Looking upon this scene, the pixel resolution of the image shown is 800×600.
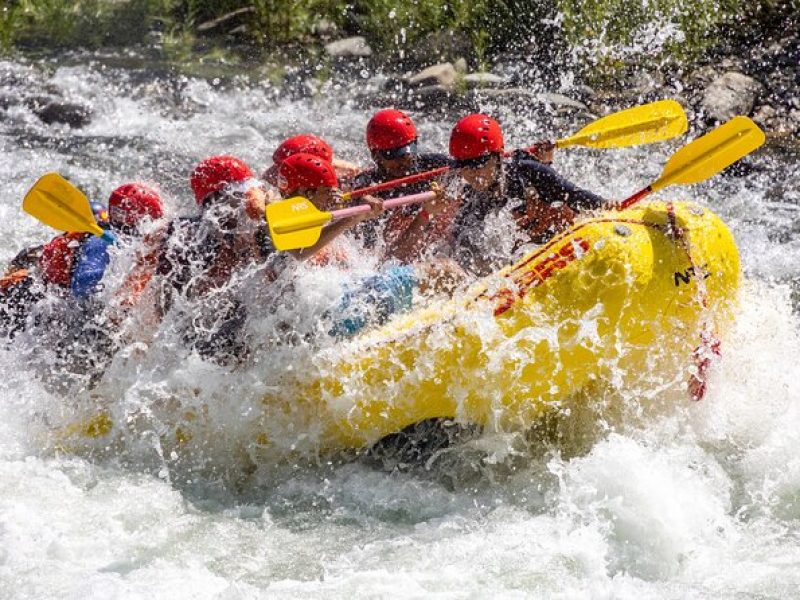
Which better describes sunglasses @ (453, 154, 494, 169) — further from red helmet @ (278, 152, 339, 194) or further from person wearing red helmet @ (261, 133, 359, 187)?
person wearing red helmet @ (261, 133, 359, 187)

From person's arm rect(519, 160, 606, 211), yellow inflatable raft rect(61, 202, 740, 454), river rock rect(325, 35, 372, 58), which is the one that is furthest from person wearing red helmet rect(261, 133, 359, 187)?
river rock rect(325, 35, 372, 58)

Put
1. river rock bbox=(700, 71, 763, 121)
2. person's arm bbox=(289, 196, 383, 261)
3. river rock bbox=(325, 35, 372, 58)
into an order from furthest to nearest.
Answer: river rock bbox=(325, 35, 372, 58)
river rock bbox=(700, 71, 763, 121)
person's arm bbox=(289, 196, 383, 261)

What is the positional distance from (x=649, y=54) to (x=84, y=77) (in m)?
4.55

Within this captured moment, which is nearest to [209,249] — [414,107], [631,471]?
[631,471]

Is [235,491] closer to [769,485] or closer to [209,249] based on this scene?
[209,249]

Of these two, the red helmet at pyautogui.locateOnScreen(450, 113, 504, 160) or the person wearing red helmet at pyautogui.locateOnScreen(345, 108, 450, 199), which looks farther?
the person wearing red helmet at pyautogui.locateOnScreen(345, 108, 450, 199)

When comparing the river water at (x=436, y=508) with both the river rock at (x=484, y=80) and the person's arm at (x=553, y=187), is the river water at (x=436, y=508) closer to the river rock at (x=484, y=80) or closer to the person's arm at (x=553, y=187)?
the person's arm at (x=553, y=187)

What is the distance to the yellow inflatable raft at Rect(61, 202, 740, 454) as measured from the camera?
427 cm

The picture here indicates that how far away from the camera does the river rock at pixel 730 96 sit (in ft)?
26.6

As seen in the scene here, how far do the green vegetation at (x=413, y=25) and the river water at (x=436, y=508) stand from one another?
12.8 ft

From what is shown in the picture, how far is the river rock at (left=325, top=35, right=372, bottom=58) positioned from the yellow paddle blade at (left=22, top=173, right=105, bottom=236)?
4.82 m

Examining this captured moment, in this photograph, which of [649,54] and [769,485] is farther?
[649,54]

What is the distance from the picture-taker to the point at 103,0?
10164 mm

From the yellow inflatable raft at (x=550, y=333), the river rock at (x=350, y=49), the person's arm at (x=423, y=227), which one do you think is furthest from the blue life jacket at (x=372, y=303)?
the river rock at (x=350, y=49)
